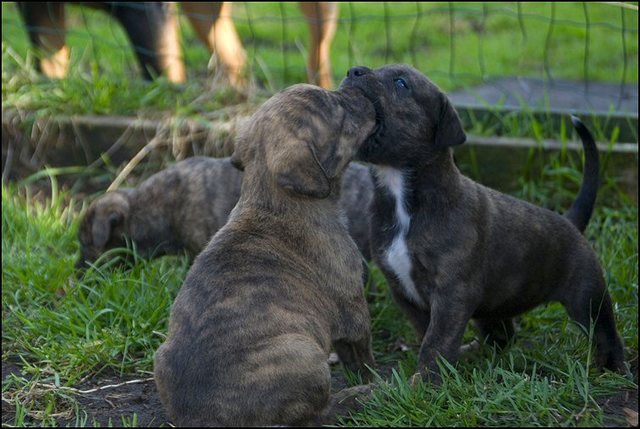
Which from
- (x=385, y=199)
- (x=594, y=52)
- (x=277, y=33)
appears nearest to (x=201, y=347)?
(x=385, y=199)

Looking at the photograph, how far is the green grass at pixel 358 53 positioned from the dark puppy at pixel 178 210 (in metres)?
1.14

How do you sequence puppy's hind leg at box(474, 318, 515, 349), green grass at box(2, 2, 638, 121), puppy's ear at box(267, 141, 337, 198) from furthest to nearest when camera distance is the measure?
green grass at box(2, 2, 638, 121) → puppy's hind leg at box(474, 318, 515, 349) → puppy's ear at box(267, 141, 337, 198)

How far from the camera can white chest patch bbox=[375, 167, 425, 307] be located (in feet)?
15.3

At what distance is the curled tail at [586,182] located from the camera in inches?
205

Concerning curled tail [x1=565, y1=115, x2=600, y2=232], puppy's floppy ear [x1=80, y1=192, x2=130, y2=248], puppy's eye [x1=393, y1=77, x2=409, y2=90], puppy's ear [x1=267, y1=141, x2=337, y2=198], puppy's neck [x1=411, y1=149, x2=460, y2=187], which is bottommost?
puppy's floppy ear [x1=80, y1=192, x2=130, y2=248]

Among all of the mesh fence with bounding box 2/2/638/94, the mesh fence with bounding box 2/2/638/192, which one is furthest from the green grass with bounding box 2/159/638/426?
the mesh fence with bounding box 2/2/638/94

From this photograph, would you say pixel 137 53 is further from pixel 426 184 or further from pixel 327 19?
pixel 426 184

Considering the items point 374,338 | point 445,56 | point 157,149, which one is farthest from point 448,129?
point 445,56

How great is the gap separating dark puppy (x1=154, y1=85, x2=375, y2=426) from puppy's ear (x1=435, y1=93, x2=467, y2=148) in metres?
0.36

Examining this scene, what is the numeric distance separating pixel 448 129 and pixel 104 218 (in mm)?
2390

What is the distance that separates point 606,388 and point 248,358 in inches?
62.9

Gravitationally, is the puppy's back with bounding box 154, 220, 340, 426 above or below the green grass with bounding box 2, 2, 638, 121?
above

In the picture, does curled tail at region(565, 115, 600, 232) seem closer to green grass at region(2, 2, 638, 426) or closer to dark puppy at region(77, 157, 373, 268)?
green grass at region(2, 2, 638, 426)

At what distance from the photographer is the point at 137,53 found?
8.14m
